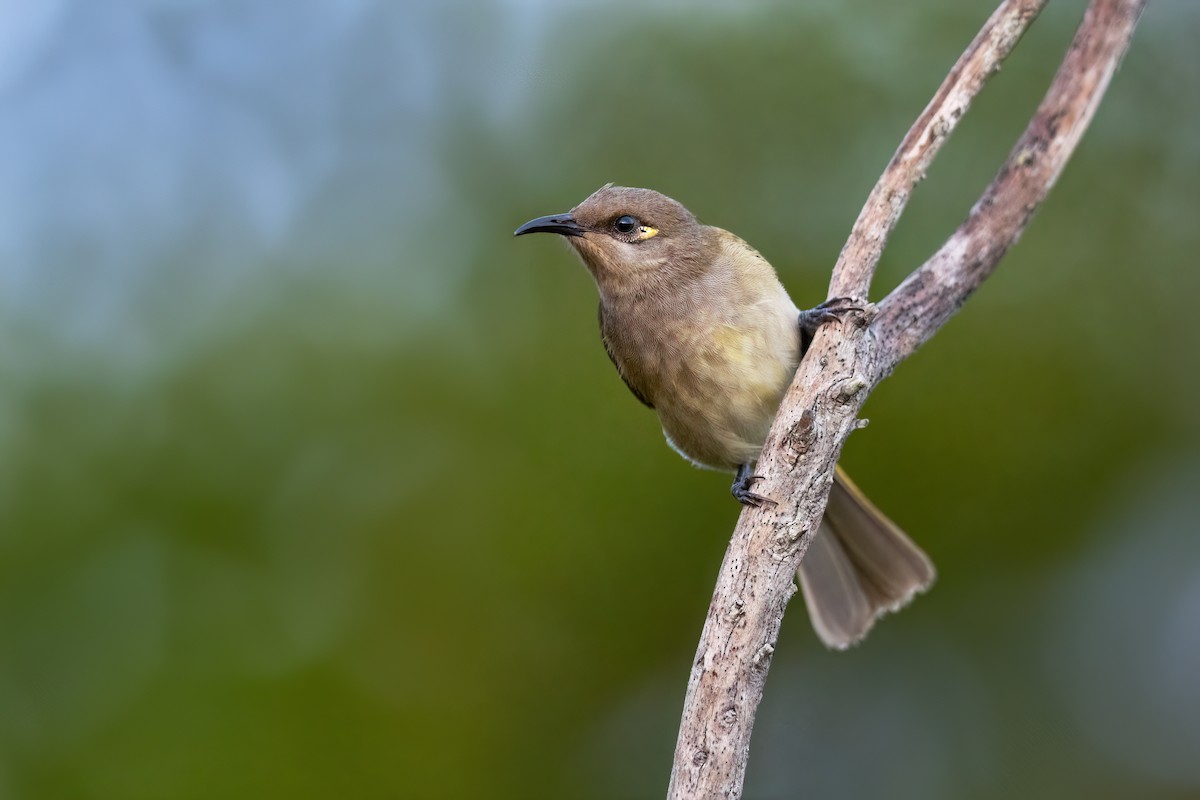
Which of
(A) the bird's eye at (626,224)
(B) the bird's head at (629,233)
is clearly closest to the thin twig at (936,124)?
(B) the bird's head at (629,233)

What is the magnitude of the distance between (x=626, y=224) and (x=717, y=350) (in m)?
0.64

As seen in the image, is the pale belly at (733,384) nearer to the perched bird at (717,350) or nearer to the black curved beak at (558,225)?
the perched bird at (717,350)

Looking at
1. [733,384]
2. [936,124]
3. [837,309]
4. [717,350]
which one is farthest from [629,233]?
[936,124]

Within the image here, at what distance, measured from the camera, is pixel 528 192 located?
622 cm

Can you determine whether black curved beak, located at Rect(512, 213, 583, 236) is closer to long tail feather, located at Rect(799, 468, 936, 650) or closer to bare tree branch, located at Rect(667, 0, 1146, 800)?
bare tree branch, located at Rect(667, 0, 1146, 800)

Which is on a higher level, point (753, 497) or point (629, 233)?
point (629, 233)

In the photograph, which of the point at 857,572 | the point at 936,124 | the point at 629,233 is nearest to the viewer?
the point at 936,124

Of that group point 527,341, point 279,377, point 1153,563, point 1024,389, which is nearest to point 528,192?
point 527,341

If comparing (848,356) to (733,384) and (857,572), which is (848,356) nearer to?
(733,384)

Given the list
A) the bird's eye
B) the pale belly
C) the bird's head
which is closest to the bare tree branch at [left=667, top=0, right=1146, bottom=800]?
the pale belly

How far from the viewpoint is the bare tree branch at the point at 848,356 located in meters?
3.23

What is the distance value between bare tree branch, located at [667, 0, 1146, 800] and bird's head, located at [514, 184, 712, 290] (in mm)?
927

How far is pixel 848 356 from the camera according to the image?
11.2 ft

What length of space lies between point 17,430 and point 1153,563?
18.4 feet
